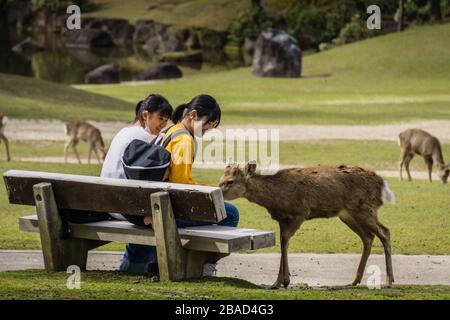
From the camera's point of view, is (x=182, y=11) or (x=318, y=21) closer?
(x=318, y=21)

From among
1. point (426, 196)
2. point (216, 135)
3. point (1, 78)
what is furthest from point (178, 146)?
point (1, 78)

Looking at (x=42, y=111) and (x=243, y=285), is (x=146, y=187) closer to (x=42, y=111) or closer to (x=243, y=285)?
(x=243, y=285)

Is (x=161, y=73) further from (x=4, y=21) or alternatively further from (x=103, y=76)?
(x=4, y=21)

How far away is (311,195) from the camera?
8.80m

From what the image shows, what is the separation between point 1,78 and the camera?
32.5 metres

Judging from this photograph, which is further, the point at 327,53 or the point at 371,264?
the point at 327,53

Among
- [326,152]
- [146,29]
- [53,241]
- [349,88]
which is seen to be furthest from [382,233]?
[146,29]

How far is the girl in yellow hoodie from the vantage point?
7.93m

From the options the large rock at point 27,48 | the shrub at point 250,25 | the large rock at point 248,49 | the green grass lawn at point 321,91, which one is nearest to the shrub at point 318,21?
the shrub at point 250,25

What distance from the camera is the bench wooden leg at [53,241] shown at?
27.0ft

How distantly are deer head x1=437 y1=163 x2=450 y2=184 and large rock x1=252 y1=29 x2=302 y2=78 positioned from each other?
25.3 m

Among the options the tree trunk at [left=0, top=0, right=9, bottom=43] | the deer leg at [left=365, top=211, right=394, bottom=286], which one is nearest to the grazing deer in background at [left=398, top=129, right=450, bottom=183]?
the deer leg at [left=365, top=211, right=394, bottom=286]

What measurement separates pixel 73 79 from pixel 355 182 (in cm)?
4238

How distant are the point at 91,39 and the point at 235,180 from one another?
65.4m
